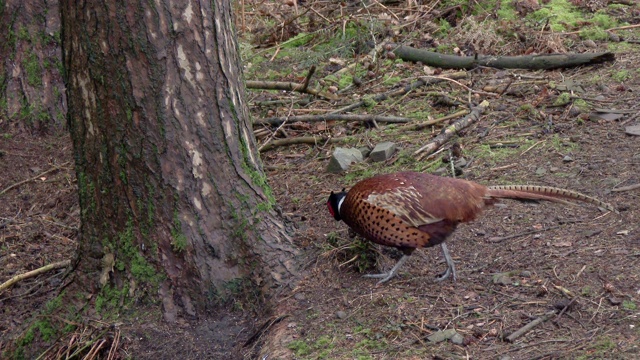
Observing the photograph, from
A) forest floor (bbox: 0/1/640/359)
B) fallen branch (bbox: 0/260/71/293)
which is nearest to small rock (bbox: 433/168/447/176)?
forest floor (bbox: 0/1/640/359)

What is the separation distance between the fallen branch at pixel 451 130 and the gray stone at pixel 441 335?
6.60 ft

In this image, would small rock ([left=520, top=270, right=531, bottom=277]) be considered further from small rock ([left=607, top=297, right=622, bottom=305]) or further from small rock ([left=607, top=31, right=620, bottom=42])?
small rock ([left=607, top=31, right=620, bottom=42])

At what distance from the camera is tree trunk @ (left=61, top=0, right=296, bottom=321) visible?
3342 millimetres

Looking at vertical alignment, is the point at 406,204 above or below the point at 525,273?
above

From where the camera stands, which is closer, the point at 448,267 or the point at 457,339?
the point at 457,339

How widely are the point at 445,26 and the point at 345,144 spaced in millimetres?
2427

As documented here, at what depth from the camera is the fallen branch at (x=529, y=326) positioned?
3164mm

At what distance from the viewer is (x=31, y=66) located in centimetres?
528

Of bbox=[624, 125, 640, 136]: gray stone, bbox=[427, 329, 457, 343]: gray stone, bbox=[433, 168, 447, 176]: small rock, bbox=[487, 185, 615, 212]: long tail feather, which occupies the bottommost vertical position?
bbox=[427, 329, 457, 343]: gray stone

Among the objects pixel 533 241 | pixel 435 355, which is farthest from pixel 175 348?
pixel 533 241

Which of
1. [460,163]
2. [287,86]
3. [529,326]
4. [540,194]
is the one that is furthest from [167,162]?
[287,86]

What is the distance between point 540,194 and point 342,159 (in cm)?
165

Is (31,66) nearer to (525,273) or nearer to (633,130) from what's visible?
(525,273)

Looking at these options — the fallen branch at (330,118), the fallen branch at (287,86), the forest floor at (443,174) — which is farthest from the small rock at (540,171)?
the fallen branch at (287,86)
